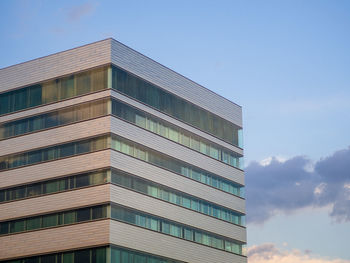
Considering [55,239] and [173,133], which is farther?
[173,133]

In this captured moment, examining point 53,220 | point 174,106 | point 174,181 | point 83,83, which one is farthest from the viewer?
point 174,106

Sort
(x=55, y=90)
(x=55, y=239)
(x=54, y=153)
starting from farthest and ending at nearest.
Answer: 1. (x=55, y=90)
2. (x=54, y=153)
3. (x=55, y=239)

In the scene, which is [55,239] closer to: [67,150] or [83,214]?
[83,214]

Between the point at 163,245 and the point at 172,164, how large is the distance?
9971mm

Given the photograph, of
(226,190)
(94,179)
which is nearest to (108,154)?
(94,179)

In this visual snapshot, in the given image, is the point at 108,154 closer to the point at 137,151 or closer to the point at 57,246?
the point at 137,151

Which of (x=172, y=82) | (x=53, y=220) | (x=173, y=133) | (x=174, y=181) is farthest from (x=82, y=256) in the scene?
(x=172, y=82)

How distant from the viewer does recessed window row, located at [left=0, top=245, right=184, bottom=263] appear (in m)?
76.6

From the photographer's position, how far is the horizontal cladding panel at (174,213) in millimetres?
80062

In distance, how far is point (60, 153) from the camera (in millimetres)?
82938

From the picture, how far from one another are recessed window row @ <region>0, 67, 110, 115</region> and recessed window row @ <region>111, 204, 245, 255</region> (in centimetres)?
1390

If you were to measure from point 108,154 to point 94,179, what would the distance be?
3058mm

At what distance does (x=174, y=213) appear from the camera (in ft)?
288

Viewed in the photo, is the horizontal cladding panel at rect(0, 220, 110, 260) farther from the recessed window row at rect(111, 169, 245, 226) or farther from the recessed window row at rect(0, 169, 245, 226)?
the recessed window row at rect(111, 169, 245, 226)
